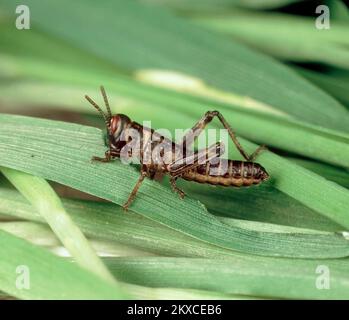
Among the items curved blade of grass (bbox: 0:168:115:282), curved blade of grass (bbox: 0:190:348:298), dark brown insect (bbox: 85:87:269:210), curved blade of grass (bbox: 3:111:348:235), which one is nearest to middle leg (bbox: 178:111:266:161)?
dark brown insect (bbox: 85:87:269:210)

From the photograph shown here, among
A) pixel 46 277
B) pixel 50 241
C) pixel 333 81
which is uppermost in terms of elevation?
pixel 333 81

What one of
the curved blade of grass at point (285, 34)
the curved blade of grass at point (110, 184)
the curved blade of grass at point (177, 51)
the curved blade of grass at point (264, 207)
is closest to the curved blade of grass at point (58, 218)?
the curved blade of grass at point (110, 184)

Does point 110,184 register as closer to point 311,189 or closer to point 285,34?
point 311,189

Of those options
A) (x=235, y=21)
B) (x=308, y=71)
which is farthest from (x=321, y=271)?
(x=235, y=21)

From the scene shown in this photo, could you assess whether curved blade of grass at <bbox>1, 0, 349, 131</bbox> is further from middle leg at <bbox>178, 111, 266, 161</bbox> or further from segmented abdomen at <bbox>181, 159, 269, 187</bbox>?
segmented abdomen at <bbox>181, 159, 269, 187</bbox>

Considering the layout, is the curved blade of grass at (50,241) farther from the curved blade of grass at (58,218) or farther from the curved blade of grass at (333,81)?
the curved blade of grass at (333,81)

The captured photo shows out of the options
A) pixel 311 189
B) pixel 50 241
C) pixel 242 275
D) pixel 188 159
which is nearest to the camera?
pixel 242 275

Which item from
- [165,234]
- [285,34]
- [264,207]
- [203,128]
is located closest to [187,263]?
[165,234]
